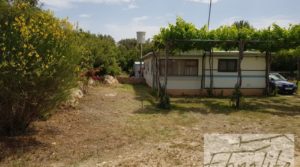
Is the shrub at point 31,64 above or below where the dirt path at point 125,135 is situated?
above

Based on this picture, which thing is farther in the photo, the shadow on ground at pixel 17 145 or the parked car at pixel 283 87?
the parked car at pixel 283 87

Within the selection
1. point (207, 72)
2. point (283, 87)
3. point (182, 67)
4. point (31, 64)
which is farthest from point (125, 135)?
point (283, 87)

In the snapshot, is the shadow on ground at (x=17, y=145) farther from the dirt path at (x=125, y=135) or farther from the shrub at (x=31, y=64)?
the shrub at (x=31, y=64)

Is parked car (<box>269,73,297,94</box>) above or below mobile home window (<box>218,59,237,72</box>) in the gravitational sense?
below

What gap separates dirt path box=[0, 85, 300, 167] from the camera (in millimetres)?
7148

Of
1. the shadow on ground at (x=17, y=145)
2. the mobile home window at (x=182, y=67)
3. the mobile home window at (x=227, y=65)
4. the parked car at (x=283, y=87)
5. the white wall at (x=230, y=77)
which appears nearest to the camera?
the shadow on ground at (x=17, y=145)

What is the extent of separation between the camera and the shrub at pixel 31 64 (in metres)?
7.34

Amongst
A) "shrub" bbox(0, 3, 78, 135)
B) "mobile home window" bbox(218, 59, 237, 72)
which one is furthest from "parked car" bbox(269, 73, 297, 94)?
"shrub" bbox(0, 3, 78, 135)

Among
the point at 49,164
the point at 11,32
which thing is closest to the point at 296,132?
the point at 49,164

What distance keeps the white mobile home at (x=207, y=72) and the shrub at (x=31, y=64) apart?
13.3 m

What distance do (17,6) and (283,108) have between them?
41.4 feet

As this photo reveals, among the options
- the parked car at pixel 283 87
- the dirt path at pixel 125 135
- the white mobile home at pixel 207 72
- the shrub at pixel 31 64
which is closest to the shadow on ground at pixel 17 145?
the dirt path at pixel 125 135

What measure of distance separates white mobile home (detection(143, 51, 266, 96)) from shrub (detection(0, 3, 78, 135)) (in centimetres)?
1328

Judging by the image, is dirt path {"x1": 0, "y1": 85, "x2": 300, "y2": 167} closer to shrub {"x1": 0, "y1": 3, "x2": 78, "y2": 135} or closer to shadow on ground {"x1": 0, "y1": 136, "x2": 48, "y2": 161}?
shadow on ground {"x1": 0, "y1": 136, "x2": 48, "y2": 161}
